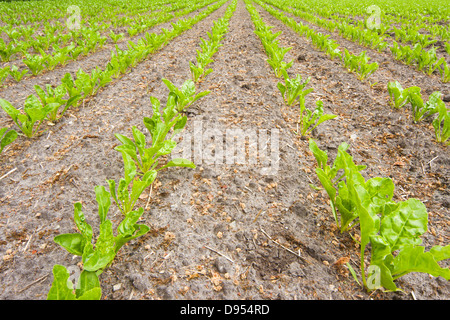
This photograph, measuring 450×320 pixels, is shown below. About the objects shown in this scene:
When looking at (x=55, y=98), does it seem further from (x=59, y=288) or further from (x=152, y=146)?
(x=59, y=288)

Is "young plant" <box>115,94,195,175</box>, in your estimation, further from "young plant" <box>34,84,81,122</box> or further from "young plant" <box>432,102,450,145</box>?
"young plant" <box>432,102,450,145</box>

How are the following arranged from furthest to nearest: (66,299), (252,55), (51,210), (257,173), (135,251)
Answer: (252,55) < (257,173) < (51,210) < (135,251) < (66,299)

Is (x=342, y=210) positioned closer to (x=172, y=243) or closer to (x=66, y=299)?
(x=172, y=243)

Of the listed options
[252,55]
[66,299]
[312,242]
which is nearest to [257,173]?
[312,242]

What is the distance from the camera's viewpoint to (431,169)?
8.63 feet

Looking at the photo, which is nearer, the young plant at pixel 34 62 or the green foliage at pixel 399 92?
the green foliage at pixel 399 92

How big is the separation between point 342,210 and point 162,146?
1589 mm

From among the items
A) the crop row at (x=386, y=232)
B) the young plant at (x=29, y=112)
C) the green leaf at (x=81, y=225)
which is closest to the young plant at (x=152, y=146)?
the green leaf at (x=81, y=225)

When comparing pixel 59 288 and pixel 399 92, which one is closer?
pixel 59 288

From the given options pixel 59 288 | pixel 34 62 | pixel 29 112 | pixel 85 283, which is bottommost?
pixel 85 283

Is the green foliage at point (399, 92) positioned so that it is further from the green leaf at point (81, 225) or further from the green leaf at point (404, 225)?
the green leaf at point (81, 225)

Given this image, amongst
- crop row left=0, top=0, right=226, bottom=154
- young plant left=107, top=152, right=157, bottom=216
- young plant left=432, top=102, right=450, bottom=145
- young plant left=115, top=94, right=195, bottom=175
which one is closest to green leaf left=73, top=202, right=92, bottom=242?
young plant left=107, top=152, right=157, bottom=216

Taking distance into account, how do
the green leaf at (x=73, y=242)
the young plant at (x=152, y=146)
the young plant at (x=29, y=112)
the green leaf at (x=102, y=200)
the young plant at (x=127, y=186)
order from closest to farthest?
the green leaf at (x=73, y=242) < the green leaf at (x=102, y=200) < the young plant at (x=127, y=186) < the young plant at (x=152, y=146) < the young plant at (x=29, y=112)

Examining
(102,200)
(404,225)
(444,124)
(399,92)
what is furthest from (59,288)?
(399,92)
